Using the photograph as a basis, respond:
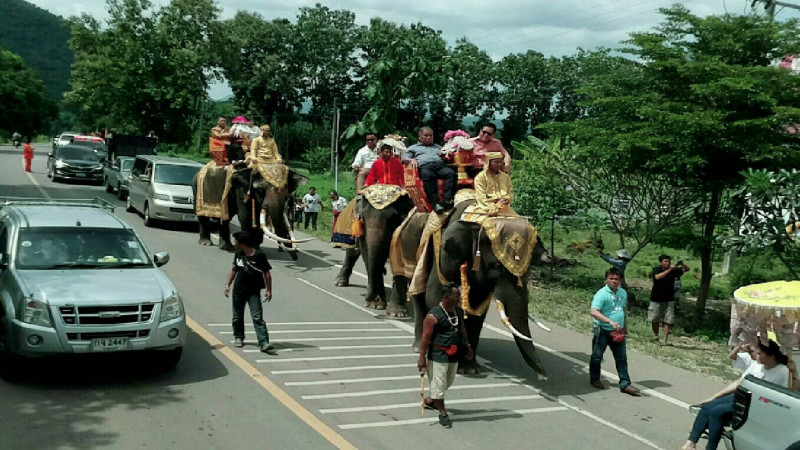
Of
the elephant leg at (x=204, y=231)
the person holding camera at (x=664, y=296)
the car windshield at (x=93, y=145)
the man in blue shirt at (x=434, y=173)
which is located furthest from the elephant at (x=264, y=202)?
the car windshield at (x=93, y=145)

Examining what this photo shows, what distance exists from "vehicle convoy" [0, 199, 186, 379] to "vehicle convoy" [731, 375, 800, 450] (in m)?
5.42

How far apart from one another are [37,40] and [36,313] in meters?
156

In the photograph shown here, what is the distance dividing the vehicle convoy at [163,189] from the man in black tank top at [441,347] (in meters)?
14.9

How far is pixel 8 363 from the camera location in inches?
328

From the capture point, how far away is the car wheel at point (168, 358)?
895cm

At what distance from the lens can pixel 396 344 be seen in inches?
448

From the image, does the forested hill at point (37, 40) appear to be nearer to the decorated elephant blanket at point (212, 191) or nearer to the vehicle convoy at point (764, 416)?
the decorated elephant blanket at point (212, 191)

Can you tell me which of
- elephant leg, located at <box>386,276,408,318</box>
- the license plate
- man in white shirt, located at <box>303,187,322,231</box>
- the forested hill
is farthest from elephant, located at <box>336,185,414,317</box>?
the forested hill

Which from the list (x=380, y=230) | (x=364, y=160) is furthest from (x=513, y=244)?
(x=364, y=160)

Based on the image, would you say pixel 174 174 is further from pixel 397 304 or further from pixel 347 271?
pixel 397 304

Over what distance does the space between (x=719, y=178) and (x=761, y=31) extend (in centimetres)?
271

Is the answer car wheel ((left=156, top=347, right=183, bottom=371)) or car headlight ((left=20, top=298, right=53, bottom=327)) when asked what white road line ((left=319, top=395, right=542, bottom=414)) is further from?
car headlight ((left=20, top=298, right=53, bottom=327))

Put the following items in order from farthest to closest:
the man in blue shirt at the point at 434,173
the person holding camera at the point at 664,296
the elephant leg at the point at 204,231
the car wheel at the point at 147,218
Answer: the car wheel at the point at 147,218 < the elephant leg at the point at 204,231 < the person holding camera at the point at 664,296 < the man in blue shirt at the point at 434,173

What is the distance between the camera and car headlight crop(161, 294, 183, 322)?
28.1 ft
